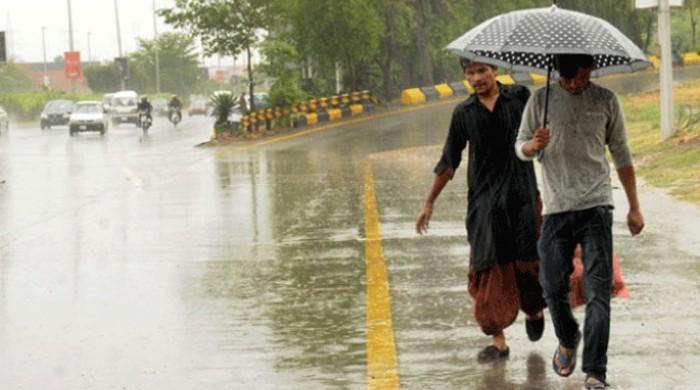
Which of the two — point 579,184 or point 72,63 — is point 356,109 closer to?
point 579,184

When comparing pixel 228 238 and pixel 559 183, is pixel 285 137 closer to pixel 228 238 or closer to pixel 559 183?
pixel 228 238

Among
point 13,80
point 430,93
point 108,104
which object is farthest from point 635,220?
point 13,80

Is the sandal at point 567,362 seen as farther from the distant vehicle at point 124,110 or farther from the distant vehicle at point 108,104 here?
the distant vehicle at point 124,110

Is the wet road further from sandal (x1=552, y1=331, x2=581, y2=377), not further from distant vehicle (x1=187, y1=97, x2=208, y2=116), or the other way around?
distant vehicle (x1=187, y1=97, x2=208, y2=116)

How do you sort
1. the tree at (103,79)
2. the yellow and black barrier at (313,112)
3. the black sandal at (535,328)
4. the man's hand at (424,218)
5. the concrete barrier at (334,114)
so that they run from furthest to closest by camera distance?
the tree at (103,79)
the concrete barrier at (334,114)
the yellow and black barrier at (313,112)
the man's hand at (424,218)
the black sandal at (535,328)

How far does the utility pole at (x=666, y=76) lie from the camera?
23.0 metres

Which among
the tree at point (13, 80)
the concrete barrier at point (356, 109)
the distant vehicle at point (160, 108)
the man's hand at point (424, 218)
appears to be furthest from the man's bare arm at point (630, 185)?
the tree at point (13, 80)

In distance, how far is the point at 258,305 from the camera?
982 cm

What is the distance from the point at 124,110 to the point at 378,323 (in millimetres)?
54930

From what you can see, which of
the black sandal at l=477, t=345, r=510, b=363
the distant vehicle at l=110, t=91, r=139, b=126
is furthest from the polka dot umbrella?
the distant vehicle at l=110, t=91, r=139, b=126

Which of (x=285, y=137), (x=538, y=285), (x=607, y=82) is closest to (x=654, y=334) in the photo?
(x=538, y=285)

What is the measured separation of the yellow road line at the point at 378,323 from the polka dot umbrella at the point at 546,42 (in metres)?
1.59

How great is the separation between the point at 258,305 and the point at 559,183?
11.1ft

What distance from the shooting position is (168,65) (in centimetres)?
12712
